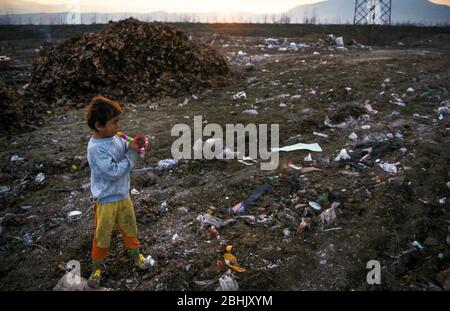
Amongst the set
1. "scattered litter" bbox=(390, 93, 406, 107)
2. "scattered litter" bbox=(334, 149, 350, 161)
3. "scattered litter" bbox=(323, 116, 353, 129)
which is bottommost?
"scattered litter" bbox=(334, 149, 350, 161)

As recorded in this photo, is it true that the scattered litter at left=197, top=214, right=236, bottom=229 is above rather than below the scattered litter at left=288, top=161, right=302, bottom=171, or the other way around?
below

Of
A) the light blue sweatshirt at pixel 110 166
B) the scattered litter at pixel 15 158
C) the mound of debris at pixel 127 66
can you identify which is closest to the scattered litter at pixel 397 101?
the mound of debris at pixel 127 66

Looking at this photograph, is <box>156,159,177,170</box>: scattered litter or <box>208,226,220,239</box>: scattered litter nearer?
<box>208,226,220,239</box>: scattered litter

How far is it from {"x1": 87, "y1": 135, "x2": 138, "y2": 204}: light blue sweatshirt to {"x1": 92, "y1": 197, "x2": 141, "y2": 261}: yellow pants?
0.18 feet

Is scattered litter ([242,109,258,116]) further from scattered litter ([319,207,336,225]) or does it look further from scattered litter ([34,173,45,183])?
scattered litter ([34,173,45,183])

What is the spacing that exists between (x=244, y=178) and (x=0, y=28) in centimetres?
2214

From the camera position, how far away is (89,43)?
736 centimetres

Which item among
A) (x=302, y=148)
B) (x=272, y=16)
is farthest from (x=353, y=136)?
(x=272, y=16)

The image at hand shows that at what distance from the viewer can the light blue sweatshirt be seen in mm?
2193

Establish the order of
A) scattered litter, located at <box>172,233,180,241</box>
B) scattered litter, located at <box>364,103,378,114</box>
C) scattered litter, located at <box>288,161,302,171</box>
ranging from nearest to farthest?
scattered litter, located at <box>172,233,180,241</box>
scattered litter, located at <box>288,161,302,171</box>
scattered litter, located at <box>364,103,378,114</box>

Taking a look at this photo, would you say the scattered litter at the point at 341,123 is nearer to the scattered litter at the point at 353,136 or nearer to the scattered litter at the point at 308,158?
the scattered litter at the point at 353,136

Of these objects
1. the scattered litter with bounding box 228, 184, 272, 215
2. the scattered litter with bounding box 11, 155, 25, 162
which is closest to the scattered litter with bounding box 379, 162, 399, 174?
the scattered litter with bounding box 228, 184, 272, 215

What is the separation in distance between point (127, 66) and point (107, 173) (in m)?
5.55

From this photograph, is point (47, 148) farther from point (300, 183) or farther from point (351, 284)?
point (351, 284)
